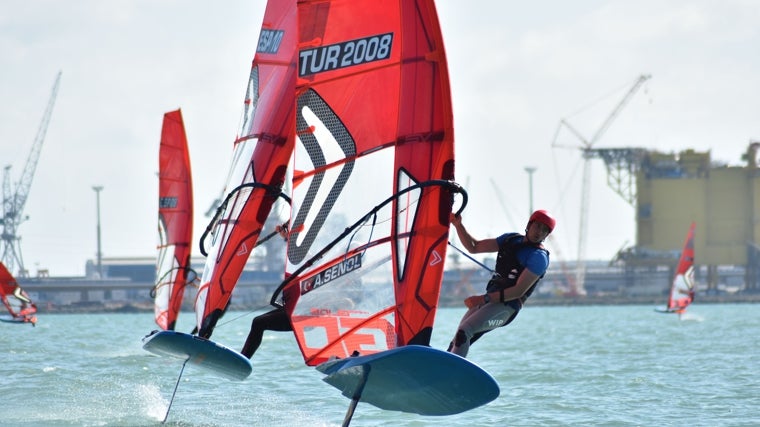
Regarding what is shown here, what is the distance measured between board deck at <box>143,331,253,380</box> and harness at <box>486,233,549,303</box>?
6.97 feet

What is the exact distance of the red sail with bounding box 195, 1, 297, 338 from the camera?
1138 centimetres

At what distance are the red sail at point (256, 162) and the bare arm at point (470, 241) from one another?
2574 mm

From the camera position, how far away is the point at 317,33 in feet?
30.2

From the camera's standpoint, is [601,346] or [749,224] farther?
[749,224]

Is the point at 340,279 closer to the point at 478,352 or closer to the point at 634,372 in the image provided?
the point at 634,372

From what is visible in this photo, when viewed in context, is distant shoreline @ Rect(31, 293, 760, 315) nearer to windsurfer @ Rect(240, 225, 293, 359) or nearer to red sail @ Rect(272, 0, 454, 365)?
windsurfer @ Rect(240, 225, 293, 359)

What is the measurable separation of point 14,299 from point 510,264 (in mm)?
29279

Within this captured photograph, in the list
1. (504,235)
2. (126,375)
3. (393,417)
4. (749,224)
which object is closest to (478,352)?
(126,375)

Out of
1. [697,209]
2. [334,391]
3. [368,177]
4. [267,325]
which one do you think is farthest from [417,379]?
[697,209]

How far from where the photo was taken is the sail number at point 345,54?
9.16 m

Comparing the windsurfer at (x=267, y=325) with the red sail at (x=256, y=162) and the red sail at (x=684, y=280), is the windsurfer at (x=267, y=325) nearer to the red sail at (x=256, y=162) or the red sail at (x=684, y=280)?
the red sail at (x=256, y=162)

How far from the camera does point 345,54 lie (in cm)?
921

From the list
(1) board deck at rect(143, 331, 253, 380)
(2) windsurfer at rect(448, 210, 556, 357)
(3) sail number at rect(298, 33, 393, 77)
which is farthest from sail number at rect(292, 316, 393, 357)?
(3) sail number at rect(298, 33, 393, 77)

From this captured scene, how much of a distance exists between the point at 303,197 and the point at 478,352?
14.9 meters
